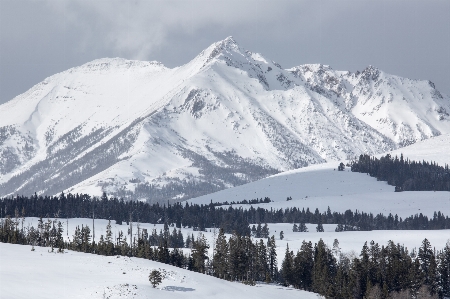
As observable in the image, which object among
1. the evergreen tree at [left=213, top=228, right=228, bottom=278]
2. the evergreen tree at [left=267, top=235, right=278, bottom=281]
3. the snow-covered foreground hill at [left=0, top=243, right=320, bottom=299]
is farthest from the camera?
the evergreen tree at [left=267, top=235, right=278, bottom=281]

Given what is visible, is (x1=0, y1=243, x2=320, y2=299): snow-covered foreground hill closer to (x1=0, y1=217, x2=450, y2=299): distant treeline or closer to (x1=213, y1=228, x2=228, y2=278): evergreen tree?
(x1=0, y1=217, x2=450, y2=299): distant treeline

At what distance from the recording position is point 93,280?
79.1 meters

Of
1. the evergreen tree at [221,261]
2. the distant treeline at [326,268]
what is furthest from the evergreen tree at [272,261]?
the evergreen tree at [221,261]

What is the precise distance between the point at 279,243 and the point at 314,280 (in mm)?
65310

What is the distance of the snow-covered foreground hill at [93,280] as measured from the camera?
71562 millimetres

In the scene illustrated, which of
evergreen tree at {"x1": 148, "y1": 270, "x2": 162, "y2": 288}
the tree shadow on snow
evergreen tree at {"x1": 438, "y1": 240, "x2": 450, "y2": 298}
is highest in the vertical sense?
evergreen tree at {"x1": 148, "y1": 270, "x2": 162, "y2": 288}

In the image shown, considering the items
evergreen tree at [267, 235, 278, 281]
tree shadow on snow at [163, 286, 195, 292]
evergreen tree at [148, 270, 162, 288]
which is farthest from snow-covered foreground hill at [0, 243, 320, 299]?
evergreen tree at [267, 235, 278, 281]

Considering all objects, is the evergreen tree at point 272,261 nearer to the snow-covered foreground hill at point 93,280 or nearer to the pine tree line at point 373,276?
the pine tree line at point 373,276

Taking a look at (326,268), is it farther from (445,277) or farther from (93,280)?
(93,280)

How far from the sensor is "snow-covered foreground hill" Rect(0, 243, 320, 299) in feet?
235

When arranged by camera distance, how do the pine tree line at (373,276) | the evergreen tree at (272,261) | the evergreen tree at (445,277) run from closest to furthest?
the pine tree line at (373,276)
the evergreen tree at (445,277)
the evergreen tree at (272,261)

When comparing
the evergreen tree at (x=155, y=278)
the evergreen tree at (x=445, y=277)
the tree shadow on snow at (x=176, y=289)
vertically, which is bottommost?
the evergreen tree at (x=445, y=277)

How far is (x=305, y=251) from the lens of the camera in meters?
130

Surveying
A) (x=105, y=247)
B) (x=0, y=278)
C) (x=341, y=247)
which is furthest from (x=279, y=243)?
(x=0, y=278)
